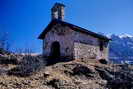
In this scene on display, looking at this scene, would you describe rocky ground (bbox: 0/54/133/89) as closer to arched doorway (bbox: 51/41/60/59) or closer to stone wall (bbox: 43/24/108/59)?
stone wall (bbox: 43/24/108/59)

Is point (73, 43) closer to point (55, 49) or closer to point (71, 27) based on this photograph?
point (71, 27)

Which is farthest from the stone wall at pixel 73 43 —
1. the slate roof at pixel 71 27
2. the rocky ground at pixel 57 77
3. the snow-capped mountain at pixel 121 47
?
the snow-capped mountain at pixel 121 47

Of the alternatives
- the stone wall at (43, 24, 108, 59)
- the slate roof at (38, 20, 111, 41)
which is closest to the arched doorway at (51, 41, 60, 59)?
the stone wall at (43, 24, 108, 59)

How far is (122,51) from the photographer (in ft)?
328

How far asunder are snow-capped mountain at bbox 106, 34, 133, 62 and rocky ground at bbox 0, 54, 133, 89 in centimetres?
7549

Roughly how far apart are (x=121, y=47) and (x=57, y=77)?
316ft

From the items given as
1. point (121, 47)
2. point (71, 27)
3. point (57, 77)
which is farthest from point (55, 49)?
point (121, 47)

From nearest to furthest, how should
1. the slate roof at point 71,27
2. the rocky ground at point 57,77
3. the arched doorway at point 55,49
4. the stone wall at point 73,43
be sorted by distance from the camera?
the rocky ground at point 57,77 → the stone wall at point 73,43 → the slate roof at point 71,27 → the arched doorway at point 55,49

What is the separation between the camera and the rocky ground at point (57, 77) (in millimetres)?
11766

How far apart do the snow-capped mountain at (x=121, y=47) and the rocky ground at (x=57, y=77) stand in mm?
75492

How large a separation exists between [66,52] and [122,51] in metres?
84.5

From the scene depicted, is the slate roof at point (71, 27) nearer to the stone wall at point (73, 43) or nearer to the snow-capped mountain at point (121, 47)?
the stone wall at point (73, 43)

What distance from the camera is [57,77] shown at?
13.5m

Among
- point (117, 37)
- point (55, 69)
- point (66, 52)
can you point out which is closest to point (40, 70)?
point (55, 69)
